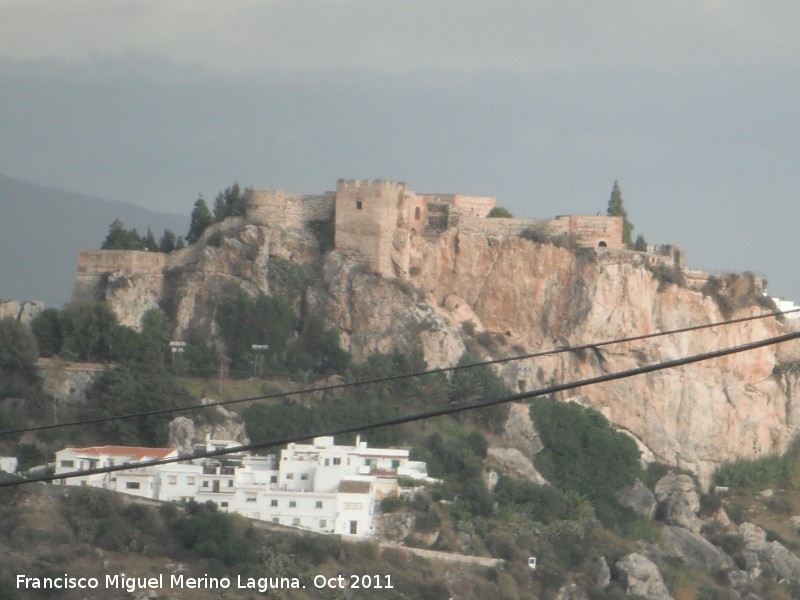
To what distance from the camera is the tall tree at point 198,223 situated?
159 ft

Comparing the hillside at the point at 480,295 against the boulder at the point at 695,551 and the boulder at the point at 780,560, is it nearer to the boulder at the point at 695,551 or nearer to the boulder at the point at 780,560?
the boulder at the point at 780,560

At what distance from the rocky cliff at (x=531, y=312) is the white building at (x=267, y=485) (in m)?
5.42

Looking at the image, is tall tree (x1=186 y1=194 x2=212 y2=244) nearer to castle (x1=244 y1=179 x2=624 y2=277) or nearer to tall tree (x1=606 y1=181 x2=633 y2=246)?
castle (x1=244 y1=179 x2=624 y2=277)

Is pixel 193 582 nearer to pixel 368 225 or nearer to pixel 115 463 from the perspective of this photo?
pixel 115 463

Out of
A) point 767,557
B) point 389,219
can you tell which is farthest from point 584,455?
point 389,219

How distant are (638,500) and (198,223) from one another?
1453 cm

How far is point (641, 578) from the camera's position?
135 feet

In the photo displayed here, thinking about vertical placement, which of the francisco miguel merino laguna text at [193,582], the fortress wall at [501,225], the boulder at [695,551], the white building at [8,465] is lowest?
the francisco miguel merino laguna text at [193,582]

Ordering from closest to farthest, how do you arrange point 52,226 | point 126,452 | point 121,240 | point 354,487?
point 354,487 < point 126,452 < point 121,240 < point 52,226

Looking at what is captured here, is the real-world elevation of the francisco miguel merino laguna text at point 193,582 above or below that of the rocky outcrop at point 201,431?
below

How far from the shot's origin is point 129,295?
4500 centimetres

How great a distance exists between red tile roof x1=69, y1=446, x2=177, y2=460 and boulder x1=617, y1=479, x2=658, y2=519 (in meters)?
12.6

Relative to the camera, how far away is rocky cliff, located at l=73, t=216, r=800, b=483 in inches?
1783

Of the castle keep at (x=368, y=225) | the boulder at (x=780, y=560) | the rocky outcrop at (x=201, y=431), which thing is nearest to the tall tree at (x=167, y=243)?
the castle keep at (x=368, y=225)
